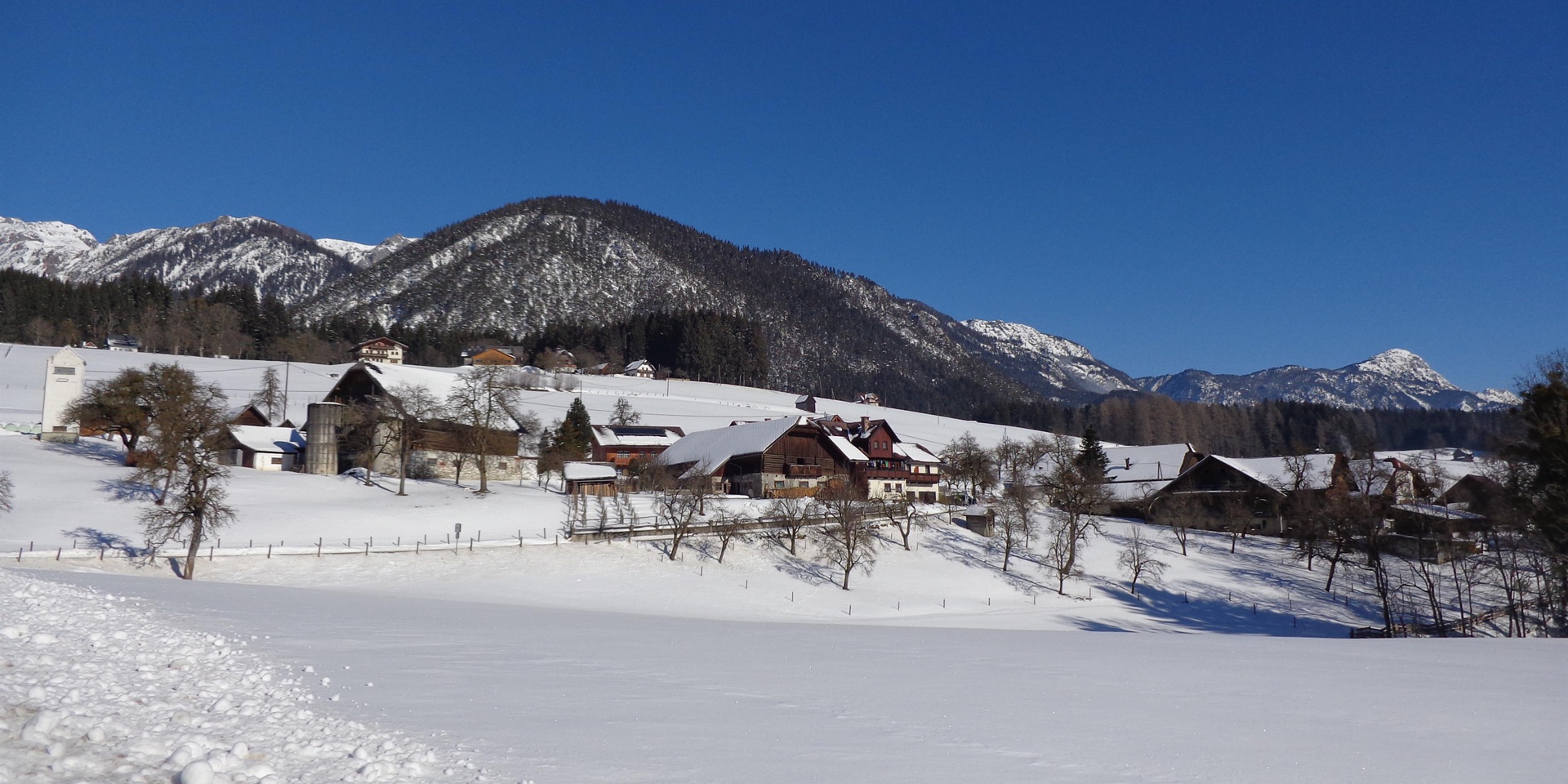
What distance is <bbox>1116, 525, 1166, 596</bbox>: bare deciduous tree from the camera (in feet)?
204

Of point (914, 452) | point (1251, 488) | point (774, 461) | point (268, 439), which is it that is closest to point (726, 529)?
point (774, 461)

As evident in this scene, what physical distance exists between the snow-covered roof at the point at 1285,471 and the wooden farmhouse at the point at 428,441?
69749mm

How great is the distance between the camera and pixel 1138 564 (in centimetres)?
6188

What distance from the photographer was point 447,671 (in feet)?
49.5

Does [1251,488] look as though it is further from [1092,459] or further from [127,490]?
[127,490]

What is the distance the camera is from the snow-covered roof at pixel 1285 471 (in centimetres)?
8844

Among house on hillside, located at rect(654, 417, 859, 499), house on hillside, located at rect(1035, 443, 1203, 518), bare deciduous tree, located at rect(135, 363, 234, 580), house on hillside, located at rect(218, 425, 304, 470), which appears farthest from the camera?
house on hillside, located at rect(1035, 443, 1203, 518)

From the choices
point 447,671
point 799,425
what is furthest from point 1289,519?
point 447,671

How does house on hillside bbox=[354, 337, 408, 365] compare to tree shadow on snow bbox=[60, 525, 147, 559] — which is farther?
house on hillside bbox=[354, 337, 408, 365]

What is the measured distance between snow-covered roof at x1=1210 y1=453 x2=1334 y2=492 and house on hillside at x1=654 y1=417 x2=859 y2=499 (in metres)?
40.1

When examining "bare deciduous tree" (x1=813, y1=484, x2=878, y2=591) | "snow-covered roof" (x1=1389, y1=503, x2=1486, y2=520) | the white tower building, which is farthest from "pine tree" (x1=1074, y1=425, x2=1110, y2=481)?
the white tower building

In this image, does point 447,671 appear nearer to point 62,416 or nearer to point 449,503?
point 449,503

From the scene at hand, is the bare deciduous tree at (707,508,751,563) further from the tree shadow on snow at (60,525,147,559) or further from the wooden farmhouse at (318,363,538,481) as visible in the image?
the tree shadow on snow at (60,525,147,559)

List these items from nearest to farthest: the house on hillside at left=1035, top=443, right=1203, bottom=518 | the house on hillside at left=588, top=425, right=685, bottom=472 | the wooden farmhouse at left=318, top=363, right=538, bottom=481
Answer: the wooden farmhouse at left=318, top=363, right=538, bottom=481, the house on hillside at left=1035, top=443, right=1203, bottom=518, the house on hillside at left=588, top=425, right=685, bottom=472
